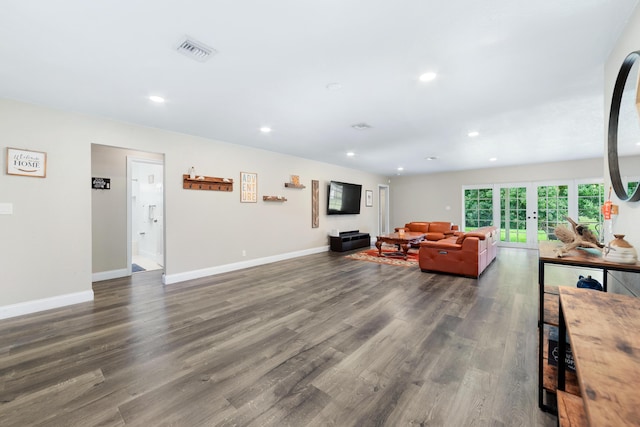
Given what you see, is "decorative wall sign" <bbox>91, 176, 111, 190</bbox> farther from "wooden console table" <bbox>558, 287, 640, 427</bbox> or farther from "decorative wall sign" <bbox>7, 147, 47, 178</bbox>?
"wooden console table" <bbox>558, 287, 640, 427</bbox>

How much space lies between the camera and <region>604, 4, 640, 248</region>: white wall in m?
1.71

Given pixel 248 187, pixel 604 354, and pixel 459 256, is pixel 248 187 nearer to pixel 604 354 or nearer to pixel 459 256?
pixel 459 256

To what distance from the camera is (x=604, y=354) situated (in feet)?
2.56

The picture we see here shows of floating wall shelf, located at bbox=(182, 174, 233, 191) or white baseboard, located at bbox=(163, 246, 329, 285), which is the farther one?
floating wall shelf, located at bbox=(182, 174, 233, 191)

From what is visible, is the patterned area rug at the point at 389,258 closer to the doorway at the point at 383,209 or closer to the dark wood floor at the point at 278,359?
the dark wood floor at the point at 278,359

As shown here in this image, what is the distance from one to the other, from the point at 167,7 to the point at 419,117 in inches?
122

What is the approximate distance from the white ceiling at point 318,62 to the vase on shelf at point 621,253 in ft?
4.97

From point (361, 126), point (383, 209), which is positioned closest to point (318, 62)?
point (361, 126)

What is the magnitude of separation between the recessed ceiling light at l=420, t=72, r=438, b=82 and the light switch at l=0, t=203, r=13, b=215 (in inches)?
186

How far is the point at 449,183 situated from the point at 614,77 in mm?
7286

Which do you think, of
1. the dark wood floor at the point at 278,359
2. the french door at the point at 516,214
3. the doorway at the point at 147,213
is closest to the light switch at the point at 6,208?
the dark wood floor at the point at 278,359

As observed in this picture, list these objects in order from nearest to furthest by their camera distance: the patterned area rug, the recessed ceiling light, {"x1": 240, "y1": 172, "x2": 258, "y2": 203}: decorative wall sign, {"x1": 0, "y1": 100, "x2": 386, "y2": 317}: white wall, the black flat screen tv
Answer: the recessed ceiling light, {"x1": 0, "y1": 100, "x2": 386, "y2": 317}: white wall, {"x1": 240, "y1": 172, "x2": 258, "y2": 203}: decorative wall sign, the patterned area rug, the black flat screen tv

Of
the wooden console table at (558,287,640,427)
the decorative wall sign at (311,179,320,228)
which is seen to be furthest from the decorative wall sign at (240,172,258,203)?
the wooden console table at (558,287,640,427)

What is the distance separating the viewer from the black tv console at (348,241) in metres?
7.18
